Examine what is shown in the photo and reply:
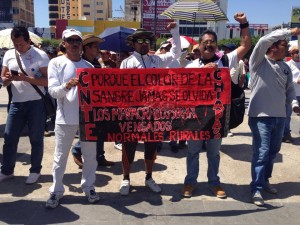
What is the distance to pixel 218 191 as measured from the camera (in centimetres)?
426

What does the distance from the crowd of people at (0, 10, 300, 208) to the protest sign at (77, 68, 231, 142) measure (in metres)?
0.16

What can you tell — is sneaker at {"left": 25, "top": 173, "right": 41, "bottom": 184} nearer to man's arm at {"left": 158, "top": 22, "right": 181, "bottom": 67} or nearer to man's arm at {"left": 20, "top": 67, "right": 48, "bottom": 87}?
man's arm at {"left": 20, "top": 67, "right": 48, "bottom": 87}

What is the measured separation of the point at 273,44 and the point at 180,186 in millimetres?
2091

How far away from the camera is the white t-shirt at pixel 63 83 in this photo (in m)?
3.73

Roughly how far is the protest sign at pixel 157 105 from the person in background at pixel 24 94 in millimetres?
921

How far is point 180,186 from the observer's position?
15.1ft

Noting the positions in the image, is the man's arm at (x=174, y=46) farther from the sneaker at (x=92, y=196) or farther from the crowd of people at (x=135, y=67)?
the sneaker at (x=92, y=196)

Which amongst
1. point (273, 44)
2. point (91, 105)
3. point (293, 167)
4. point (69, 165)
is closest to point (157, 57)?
point (91, 105)

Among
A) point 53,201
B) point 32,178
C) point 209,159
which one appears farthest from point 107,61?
point 53,201

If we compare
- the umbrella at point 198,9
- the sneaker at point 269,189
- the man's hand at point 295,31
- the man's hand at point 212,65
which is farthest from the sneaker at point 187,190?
the umbrella at point 198,9

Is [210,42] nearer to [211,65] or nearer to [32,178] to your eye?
[211,65]

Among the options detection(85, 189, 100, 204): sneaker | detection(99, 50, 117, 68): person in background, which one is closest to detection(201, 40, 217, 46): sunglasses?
detection(85, 189, 100, 204): sneaker

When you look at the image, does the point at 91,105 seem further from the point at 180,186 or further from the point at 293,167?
the point at 293,167

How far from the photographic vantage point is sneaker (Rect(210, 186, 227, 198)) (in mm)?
4219
